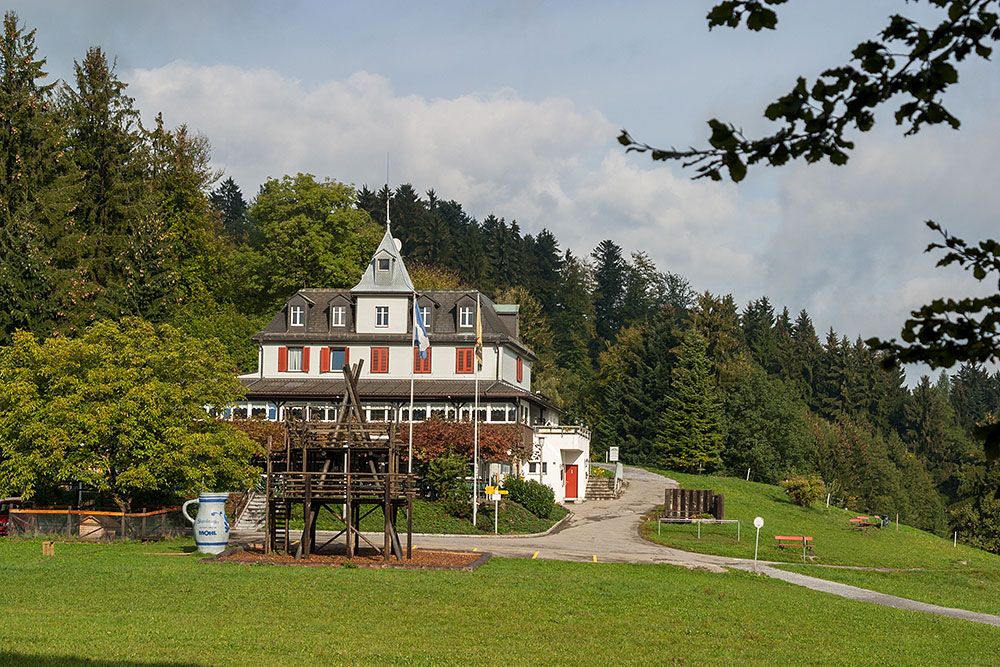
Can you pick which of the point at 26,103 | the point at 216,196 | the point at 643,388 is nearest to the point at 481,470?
the point at 26,103

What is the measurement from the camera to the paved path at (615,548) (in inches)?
1204

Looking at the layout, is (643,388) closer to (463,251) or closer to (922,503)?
(922,503)

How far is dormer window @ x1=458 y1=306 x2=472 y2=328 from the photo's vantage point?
66.8 metres

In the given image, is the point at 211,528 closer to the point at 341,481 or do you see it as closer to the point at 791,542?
the point at 341,481

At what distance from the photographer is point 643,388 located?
96.2 meters

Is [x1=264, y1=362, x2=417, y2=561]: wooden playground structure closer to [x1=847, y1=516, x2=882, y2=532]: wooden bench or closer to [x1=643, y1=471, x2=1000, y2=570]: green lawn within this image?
[x1=643, y1=471, x2=1000, y2=570]: green lawn

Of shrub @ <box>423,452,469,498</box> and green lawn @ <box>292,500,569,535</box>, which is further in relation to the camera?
shrub @ <box>423,452,469,498</box>

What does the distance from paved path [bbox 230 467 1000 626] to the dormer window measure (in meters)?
13.0

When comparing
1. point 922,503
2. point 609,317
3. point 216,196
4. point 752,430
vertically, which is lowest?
point 922,503

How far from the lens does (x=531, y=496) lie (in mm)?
55250

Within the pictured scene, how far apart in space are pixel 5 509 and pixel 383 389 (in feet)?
76.9

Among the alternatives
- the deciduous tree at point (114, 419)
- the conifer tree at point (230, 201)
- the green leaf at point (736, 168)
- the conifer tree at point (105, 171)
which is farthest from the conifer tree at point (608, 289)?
the green leaf at point (736, 168)

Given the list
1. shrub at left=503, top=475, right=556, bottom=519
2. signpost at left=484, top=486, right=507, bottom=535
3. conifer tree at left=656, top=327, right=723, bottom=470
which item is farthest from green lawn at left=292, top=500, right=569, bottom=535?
conifer tree at left=656, top=327, right=723, bottom=470

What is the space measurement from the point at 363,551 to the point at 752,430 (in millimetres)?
56149
